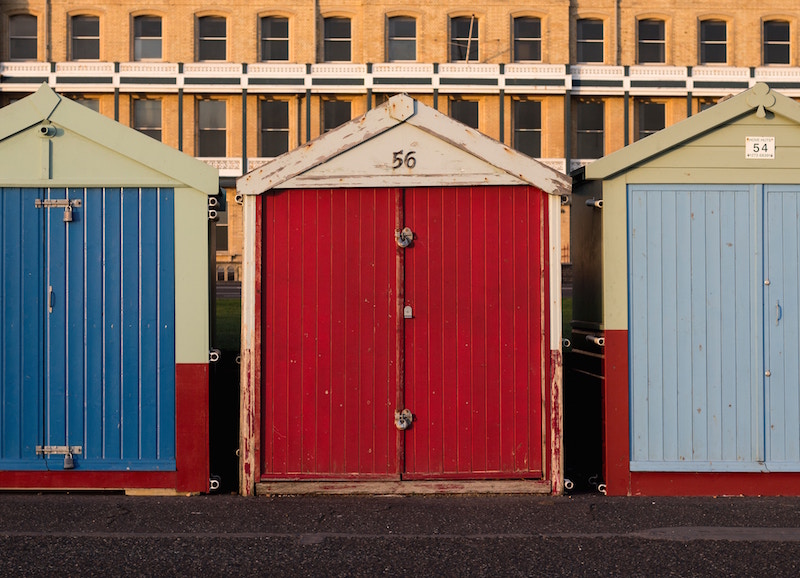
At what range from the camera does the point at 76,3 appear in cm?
3309

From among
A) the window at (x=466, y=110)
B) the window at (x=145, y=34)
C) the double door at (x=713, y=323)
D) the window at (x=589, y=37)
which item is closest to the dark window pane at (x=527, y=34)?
the window at (x=589, y=37)

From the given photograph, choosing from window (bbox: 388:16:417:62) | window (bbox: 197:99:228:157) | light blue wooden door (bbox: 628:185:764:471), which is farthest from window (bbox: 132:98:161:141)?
light blue wooden door (bbox: 628:185:764:471)

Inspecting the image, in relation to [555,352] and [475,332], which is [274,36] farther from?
[555,352]

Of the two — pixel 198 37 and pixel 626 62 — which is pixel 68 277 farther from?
pixel 626 62

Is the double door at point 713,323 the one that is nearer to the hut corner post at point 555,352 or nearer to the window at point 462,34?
the hut corner post at point 555,352

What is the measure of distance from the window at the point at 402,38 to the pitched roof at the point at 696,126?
27130 mm

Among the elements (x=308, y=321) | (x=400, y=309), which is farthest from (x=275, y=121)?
(x=400, y=309)

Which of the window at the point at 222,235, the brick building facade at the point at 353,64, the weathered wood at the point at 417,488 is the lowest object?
the weathered wood at the point at 417,488

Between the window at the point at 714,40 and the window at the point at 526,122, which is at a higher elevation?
the window at the point at 714,40

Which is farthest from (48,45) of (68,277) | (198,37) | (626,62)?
(68,277)

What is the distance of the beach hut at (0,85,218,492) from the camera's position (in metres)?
7.28

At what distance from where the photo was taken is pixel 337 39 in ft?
110

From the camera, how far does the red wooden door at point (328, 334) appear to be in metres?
7.31

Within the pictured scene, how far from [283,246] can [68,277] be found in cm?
168
